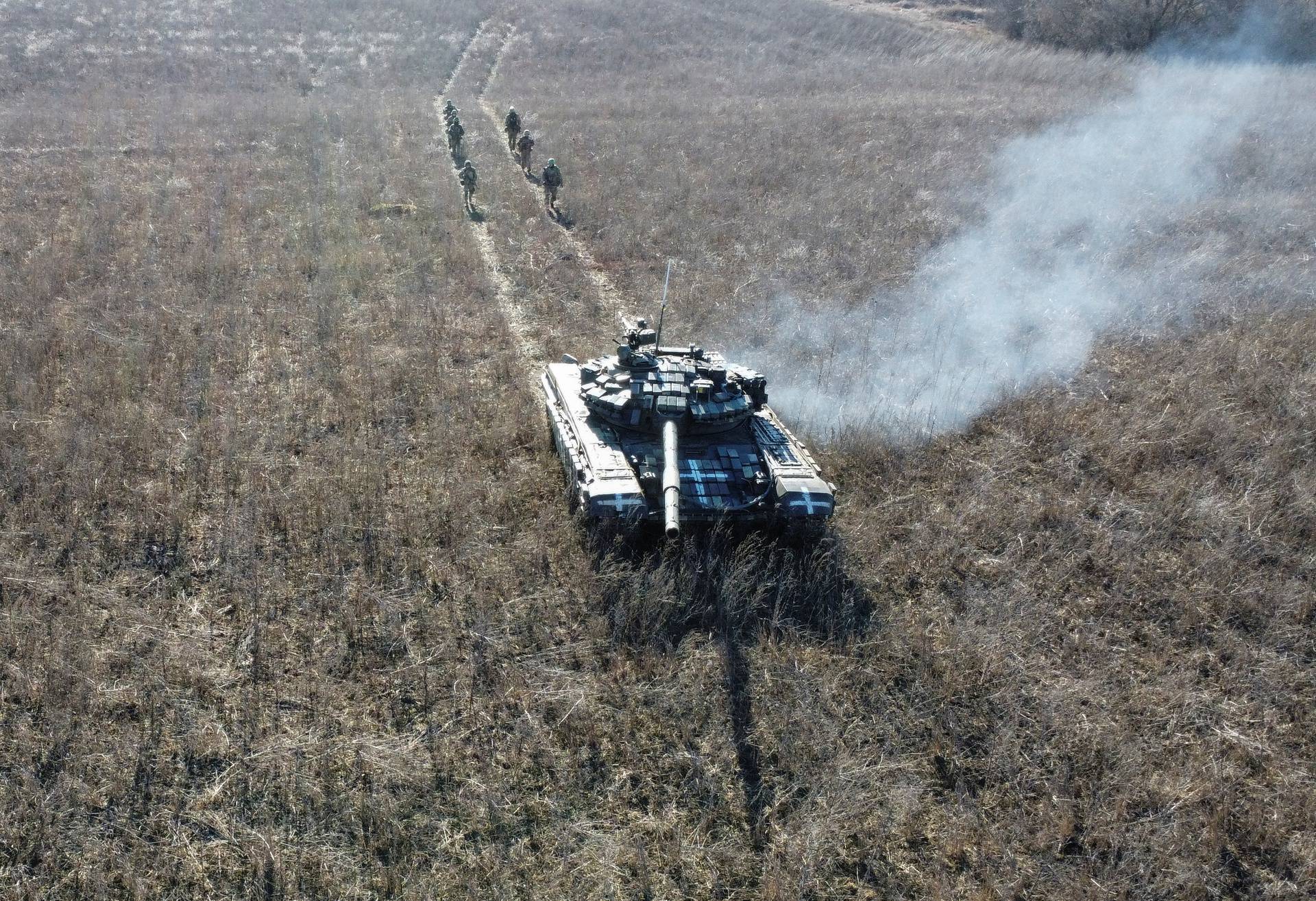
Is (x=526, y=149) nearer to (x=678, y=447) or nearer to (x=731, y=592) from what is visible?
(x=678, y=447)

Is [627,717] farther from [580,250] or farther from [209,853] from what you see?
[580,250]

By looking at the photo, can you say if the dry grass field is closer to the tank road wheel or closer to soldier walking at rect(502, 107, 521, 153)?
the tank road wheel

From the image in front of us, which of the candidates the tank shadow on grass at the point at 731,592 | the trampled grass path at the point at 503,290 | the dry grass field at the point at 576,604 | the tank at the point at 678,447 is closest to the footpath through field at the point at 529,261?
the trampled grass path at the point at 503,290

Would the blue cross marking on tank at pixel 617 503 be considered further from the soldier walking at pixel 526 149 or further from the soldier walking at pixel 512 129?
the soldier walking at pixel 512 129

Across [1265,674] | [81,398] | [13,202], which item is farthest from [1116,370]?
[13,202]

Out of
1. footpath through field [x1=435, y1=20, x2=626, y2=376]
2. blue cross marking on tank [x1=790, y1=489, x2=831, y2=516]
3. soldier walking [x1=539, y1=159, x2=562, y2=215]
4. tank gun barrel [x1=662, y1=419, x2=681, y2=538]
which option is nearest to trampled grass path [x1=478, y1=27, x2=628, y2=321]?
footpath through field [x1=435, y1=20, x2=626, y2=376]

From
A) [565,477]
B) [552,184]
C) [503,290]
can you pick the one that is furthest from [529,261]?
[565,477]
